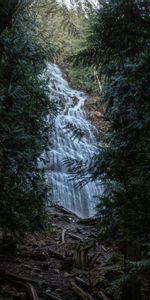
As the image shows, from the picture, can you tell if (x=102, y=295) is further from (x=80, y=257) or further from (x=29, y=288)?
(x=80, y=257)

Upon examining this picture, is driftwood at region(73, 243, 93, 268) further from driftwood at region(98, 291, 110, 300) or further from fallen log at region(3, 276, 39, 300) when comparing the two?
fallen log at region(3, 276, 39, 300)

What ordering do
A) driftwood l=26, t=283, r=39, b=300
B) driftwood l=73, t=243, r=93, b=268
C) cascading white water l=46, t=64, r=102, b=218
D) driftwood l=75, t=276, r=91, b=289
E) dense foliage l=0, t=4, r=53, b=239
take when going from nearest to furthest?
driftwood l=26, t=283, r=39, b=300, dense foliage l=0, t=4, r=53, b=239, driftwood l=75, t=276, r=91, b=289, driftwood l=73, t=243, r=93, b=268, cascading white water l=46, t=64, r=102, b=218

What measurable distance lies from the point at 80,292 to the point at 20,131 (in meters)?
2.96

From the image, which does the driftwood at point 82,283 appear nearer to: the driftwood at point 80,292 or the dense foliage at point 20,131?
the driftwood at point 80,292

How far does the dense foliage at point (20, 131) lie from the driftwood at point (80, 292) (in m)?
1.38

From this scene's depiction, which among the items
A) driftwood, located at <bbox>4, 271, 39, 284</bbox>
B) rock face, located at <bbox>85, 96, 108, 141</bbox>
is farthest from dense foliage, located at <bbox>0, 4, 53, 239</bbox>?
rock face, located at <bbox>85, 96, 108, 141</bbox>

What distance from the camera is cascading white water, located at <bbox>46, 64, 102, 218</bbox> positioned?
16.4m

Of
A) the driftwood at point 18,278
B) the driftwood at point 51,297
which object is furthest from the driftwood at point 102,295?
the driftwood at point 18,278

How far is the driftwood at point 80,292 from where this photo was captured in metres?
5.77

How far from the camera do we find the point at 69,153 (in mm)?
18734

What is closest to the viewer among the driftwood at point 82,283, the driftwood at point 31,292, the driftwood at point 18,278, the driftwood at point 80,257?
the driftwood at point 31,292

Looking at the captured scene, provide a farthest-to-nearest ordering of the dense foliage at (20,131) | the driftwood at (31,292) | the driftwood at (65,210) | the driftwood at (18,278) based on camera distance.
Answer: the driftwood at (65,210), the driftwood at (18,278), the dense foliage at (20,131), the driftwood at (31,292)

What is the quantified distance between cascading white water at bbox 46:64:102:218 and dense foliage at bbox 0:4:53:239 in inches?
187

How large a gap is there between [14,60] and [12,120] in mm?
1321
